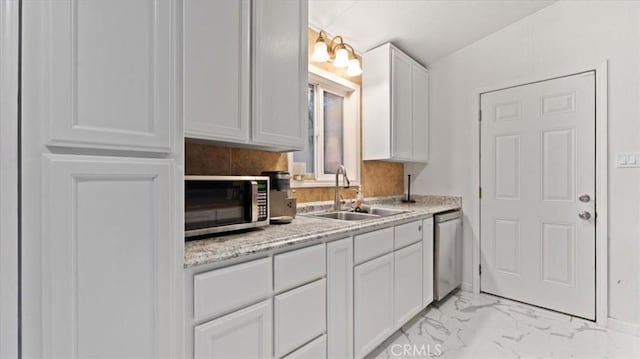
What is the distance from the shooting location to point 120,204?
91cm

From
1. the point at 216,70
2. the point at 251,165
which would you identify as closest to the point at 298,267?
the point at 251,165

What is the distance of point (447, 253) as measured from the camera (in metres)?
2.86

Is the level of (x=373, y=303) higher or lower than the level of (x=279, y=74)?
lower

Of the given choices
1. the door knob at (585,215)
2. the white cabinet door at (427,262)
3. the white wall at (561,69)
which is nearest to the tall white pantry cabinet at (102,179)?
the white cabinet door at (427,262)

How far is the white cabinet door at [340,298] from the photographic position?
163cm

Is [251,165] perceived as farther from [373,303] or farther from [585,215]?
[585,215]

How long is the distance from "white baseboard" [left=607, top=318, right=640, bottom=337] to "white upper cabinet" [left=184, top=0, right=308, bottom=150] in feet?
9.15

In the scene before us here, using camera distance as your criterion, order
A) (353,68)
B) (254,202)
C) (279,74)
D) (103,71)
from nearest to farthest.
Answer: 1. (103,71)
2. (254,202)
3. (279,74)
4. (353,68)

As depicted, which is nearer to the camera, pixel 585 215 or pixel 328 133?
pixel 585 215

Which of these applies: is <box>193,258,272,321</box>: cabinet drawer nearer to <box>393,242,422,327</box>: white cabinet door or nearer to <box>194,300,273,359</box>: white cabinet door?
<box>194,300,273,359</box>: white cabinet door

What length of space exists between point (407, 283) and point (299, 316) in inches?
43.8

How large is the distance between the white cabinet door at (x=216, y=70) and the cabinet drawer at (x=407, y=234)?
1.26 meters

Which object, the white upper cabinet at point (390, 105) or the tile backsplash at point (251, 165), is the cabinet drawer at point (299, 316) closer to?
the tile backsplash at point (251, 165)

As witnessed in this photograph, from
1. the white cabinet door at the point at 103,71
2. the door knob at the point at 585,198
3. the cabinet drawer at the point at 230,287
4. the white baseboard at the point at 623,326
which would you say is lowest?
the white baseboard at the point at 623,326
